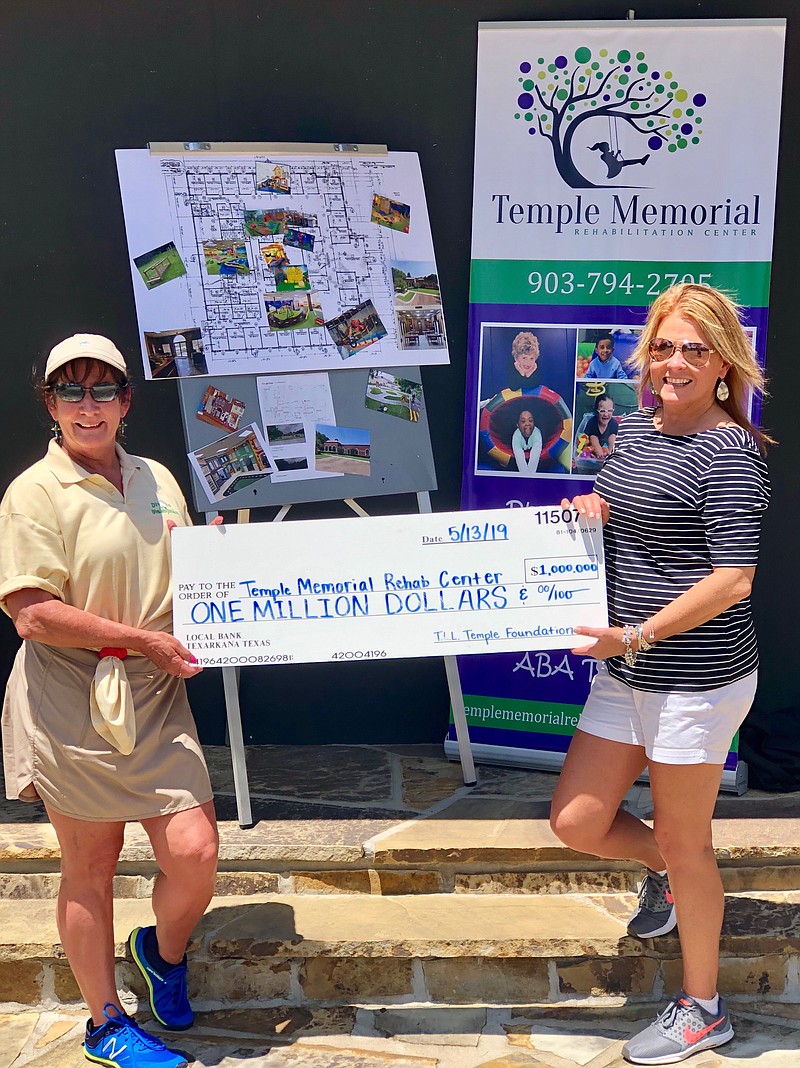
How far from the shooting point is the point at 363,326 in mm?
4023

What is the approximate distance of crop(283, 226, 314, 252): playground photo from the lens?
3979 mm

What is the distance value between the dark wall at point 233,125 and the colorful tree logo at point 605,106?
13.4 inches

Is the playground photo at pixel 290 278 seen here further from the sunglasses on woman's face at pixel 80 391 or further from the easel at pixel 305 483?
the sunglasses on woman's face at pixel 80 391

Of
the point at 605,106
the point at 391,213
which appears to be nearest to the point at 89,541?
the point at 391,213

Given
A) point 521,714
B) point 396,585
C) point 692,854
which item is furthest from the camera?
point 521,714

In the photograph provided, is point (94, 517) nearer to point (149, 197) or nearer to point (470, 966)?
point (149, 197)

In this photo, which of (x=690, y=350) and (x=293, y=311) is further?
(x=293, y=311)

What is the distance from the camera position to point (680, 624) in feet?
9.07

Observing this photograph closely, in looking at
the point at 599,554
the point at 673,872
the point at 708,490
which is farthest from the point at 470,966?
the point at 708,490

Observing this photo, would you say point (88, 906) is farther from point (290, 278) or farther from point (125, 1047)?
point (290, 278)

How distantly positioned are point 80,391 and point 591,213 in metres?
2.21

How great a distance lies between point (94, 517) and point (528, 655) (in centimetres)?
211

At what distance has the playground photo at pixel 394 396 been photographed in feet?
13.3

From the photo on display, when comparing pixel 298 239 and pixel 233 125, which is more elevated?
pixel 233 125
